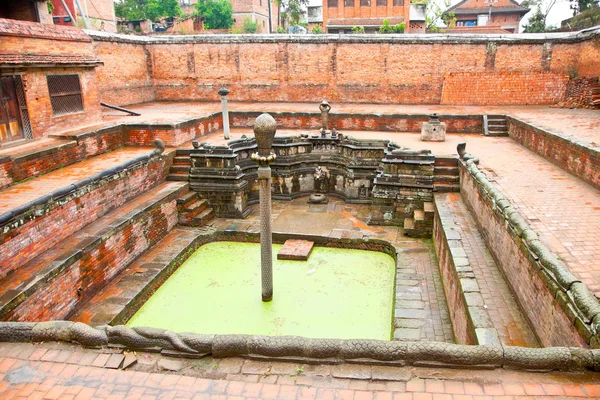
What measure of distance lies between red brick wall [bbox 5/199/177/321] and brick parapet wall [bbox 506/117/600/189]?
7.74 meters

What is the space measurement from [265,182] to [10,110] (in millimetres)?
6651

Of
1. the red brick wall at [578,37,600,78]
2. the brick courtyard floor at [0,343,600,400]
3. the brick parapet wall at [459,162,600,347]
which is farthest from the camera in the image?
the red brick wall at [578,37,600,78]

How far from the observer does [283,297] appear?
7051 millimetres

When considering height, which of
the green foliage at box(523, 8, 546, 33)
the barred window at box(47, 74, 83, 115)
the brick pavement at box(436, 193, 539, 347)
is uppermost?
the green foliage at box(523, 8, 546, 33)

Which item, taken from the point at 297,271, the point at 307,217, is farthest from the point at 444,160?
the point at 297,271

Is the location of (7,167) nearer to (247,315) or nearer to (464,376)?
(247,315)

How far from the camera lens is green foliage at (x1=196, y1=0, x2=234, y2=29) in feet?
88.1

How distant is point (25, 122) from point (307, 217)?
21.4 feet

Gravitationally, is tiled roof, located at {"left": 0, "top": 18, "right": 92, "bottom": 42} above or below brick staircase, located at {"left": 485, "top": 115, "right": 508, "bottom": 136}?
above

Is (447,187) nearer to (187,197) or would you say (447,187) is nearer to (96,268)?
(187,197)

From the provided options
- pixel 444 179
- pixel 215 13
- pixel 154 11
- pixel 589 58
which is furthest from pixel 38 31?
pixel 154 11

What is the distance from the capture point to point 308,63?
1716 centimetres

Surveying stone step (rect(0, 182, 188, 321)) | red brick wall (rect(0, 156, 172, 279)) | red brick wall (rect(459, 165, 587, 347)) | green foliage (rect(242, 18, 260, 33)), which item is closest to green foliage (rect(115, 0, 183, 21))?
green foliage (rect(242, 18, 260, 33))

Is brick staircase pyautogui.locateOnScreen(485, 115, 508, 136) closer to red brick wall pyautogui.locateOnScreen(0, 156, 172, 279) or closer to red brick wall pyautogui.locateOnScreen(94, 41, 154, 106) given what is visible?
red brick wall pyautogui.locateOnScreen(0, 156, 172, 279)
